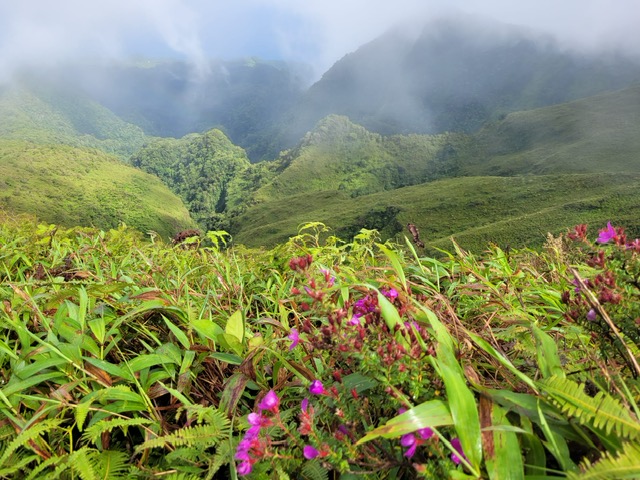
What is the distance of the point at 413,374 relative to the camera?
41.5 inches

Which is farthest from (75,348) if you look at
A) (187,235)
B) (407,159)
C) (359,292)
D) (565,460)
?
(407,159)

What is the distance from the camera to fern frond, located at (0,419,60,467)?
4.29 feet

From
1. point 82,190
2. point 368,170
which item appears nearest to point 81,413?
point 82,190

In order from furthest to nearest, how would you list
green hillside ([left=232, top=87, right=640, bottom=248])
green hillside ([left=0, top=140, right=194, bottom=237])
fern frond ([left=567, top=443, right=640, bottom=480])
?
green hillside ([left=0, top=140, right=194, bottom=237]), green hillside ([left=232, top=87, right=640, bottom=248]), fern frond ([left=567, top=443, right=640, bottom=480])

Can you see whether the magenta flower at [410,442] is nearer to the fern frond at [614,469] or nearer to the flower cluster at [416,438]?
the flower cluster at [416,438]

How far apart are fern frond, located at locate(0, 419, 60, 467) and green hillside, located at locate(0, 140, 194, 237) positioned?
414ft

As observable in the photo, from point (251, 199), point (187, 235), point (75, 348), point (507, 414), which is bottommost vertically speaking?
point (507, 414)

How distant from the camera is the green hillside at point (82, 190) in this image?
120938 millimetres

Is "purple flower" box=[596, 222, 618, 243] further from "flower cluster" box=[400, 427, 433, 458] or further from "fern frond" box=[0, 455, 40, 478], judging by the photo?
"fern frond" box=[0, 455, 40, 478]

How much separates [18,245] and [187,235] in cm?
176

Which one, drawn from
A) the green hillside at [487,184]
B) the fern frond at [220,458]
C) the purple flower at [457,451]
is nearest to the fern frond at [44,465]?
the fern frond at [220,458]

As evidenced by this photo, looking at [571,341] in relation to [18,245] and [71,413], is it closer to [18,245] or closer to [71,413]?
[71,413]

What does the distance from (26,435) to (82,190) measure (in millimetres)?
165951

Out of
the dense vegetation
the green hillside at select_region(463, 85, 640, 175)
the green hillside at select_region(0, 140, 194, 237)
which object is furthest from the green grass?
the dense vegetation
